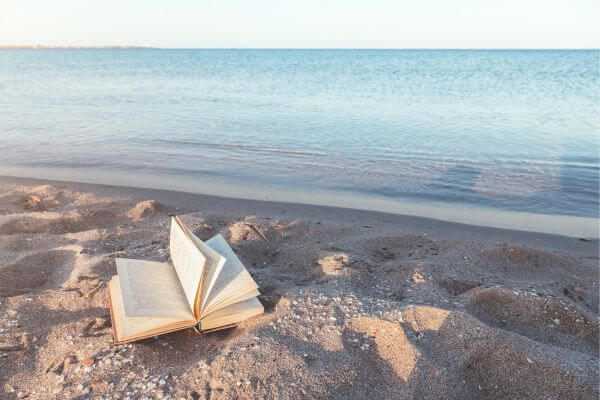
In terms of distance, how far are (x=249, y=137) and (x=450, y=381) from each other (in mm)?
8538

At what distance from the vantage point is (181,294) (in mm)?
2633

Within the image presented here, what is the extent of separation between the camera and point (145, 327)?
2359mm

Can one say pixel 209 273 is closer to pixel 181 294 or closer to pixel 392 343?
pixel 181 294

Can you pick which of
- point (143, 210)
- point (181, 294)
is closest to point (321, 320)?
point (181, 294)

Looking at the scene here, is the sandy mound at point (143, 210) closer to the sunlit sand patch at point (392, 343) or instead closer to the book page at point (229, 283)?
the book page at point (229, 283)

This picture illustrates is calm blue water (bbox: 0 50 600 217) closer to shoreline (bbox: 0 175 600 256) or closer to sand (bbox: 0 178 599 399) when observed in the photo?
shoreline (bbox: 0 175 600 256)

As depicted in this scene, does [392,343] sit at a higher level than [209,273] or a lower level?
lower

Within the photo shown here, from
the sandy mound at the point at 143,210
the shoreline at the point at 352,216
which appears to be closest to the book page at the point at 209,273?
the sandy mound at the point at 143,210

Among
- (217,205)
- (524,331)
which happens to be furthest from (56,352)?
(217,205)

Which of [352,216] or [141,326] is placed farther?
[352,216]

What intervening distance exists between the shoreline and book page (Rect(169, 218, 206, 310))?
274 centimetres

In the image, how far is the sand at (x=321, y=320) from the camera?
2.24 meters

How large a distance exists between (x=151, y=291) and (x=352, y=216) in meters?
3.51

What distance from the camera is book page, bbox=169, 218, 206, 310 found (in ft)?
7.95
